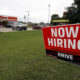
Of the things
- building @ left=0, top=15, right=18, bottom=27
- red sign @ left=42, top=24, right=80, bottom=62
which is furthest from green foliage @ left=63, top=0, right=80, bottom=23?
red sign @ left=42, top=24, right=80, bottom=62

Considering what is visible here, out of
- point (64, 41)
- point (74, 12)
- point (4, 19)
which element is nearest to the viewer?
point (64, 41)

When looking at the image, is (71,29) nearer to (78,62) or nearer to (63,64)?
(78,62)

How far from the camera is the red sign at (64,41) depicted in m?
2.28

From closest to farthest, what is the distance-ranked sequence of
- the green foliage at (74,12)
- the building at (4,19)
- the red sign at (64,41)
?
1. the red sign at (64,41)
2. the green foliage at (74,12)
3. the building at (4,19)

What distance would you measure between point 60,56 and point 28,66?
2445 millimetres

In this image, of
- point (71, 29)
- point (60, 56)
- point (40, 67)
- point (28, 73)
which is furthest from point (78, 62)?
point (40, 67)

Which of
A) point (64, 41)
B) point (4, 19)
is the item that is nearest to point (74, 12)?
point (4, 19)

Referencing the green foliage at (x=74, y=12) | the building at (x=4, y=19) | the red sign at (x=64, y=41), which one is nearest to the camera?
the red sign at (x=64, y=41)

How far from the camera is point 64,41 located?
2488 millimetres

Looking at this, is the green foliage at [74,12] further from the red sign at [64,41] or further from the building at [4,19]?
the red sign at [64,41]

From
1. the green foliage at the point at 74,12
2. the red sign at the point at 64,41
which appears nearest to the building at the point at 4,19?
the green foliage at the point at 74,12

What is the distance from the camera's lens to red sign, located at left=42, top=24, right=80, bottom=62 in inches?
89.8

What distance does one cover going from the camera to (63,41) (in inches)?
98.7

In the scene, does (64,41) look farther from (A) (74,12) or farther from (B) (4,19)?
(B) (4,19)
